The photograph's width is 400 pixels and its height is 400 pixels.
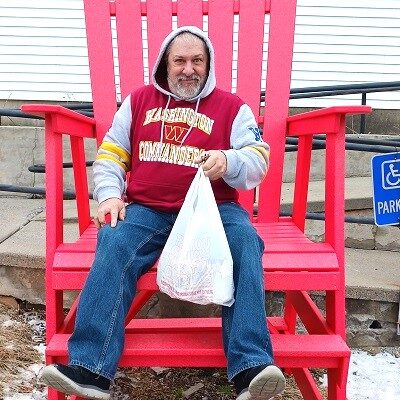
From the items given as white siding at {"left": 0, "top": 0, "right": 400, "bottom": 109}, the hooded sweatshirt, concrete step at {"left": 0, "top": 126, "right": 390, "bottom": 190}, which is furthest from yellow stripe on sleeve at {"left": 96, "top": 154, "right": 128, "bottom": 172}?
white siding at {"left": 0, "top": 0, "right": 400, "bottom": 109}

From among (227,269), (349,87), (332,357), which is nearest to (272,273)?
(227,269)

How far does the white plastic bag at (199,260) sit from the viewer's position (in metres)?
1.79

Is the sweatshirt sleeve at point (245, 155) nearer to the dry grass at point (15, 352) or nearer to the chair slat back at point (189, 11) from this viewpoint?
the chair slat back at point (189, 11)

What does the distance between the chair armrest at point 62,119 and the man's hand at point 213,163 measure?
45 cm

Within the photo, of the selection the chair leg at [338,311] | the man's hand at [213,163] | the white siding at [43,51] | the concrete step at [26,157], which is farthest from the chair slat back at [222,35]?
the white siding at [43,51]

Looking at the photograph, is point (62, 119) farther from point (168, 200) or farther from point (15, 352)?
point (15, 352)

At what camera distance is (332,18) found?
5.70 meters

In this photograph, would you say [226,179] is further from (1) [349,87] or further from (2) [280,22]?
(1) [349,87]

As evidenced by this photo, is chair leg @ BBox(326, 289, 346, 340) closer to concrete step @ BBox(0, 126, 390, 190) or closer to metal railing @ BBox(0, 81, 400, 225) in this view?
metal railing @ BBox(0, 81, 400, 225)

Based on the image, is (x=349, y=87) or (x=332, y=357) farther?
(x=349, y=87)

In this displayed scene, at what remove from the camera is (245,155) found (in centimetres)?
207

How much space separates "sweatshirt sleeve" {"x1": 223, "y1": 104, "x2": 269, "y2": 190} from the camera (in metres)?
2.03

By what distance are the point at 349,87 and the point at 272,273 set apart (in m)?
3.07

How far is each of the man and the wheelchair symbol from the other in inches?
23.9
